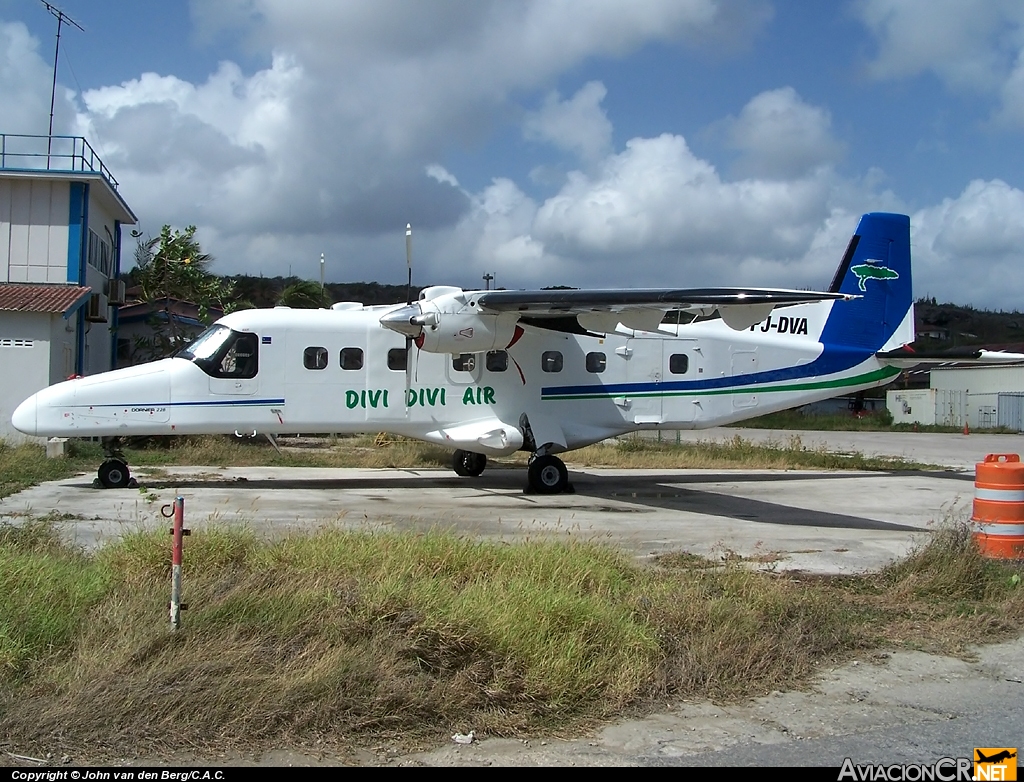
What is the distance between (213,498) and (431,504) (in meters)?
3.33

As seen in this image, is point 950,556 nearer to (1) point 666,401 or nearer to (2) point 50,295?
(1) point 666,401

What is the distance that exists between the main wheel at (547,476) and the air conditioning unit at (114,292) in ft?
61.5

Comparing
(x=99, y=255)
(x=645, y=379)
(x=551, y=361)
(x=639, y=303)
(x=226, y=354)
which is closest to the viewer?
(x=639, y=303)

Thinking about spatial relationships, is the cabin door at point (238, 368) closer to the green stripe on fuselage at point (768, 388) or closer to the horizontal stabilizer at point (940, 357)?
the green stripe on fuselage at point (768, 388)

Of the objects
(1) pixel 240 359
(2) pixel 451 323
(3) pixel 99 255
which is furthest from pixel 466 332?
(3) pixel 99 255

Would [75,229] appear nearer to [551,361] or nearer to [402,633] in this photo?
[551,361]

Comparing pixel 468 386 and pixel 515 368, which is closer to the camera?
pixel 468 386

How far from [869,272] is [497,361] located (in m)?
8.09

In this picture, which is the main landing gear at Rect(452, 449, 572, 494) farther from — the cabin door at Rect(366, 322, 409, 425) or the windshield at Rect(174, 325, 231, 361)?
the windshield at Rect(174, 325, 231, 361)

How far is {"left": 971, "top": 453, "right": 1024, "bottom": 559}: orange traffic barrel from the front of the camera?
9.30 metres

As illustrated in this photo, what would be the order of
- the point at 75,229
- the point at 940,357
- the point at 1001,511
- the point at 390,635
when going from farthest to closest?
the point at 75,229 < the point at 940,357 < the point at 1001,511 < the point at 390,635

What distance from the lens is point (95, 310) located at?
26.8m

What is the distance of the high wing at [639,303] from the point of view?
12086 mm

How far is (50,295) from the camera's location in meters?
23.8
